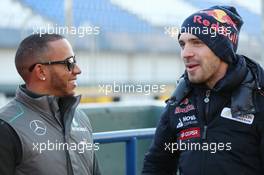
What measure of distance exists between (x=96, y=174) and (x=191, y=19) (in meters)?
0.92

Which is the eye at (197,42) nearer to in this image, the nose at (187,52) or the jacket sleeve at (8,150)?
the nose at (187,52)

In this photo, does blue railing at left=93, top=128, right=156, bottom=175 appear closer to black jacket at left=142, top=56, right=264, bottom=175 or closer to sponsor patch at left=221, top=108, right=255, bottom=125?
black jacket at left=142, top=56, right=264, bottom=175

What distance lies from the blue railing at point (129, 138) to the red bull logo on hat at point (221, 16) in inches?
46.6

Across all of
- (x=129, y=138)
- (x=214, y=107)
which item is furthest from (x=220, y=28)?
(x=129, y=138)

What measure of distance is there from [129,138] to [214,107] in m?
1.17

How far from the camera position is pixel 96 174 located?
2.42 m

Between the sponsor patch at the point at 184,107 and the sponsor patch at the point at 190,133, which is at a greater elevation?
the sponsor patch at the point at 184,107

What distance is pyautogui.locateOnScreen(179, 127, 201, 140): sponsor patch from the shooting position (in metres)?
2.27

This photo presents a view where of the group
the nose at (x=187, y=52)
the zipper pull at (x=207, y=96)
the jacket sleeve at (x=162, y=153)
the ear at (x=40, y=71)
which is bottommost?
the jacket sleeve at (x=162, y=153)

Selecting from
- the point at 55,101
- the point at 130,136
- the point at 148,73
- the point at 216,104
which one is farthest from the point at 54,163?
the point at 148,73

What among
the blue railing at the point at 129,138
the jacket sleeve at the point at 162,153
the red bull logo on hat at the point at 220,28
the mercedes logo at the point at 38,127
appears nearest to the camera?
the mercedes logo at the point at 38,127

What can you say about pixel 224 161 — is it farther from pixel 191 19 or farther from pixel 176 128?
pixel 191 19

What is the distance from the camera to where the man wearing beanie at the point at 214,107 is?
2.17 meters

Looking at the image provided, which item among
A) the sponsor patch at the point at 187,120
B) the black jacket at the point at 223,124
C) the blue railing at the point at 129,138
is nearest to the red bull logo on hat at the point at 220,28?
the black jacket at the point at 223,124
